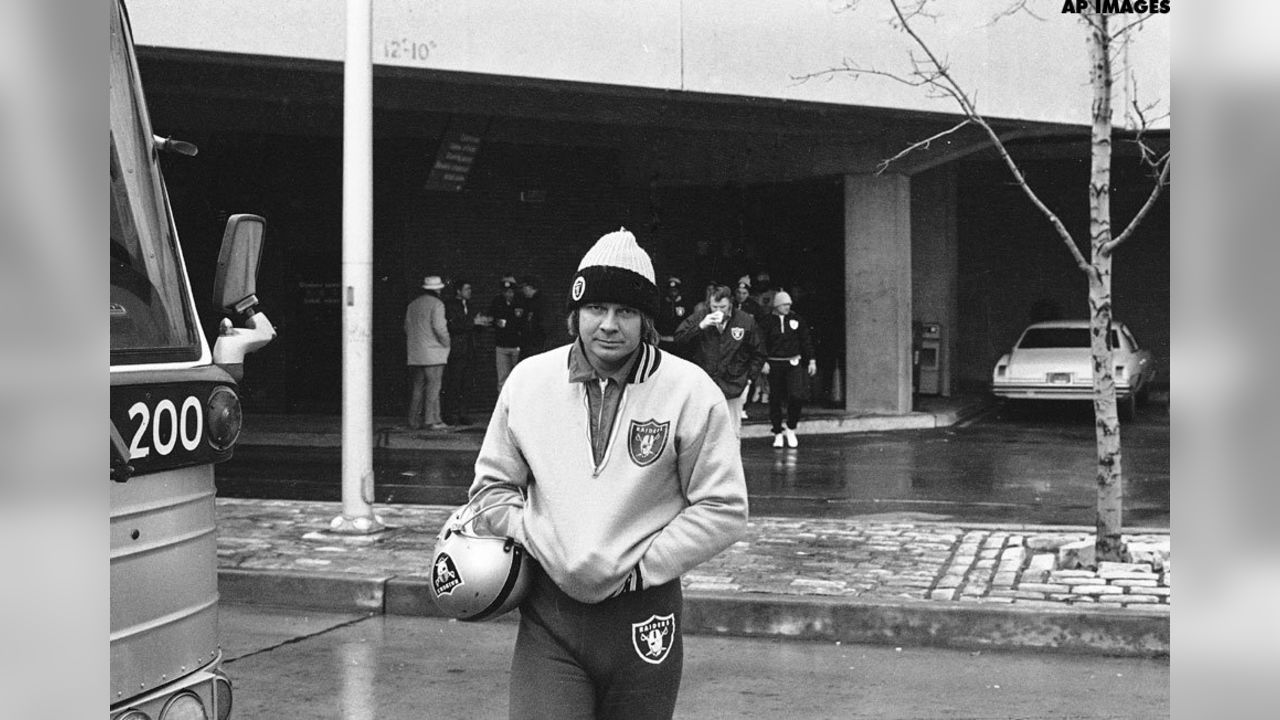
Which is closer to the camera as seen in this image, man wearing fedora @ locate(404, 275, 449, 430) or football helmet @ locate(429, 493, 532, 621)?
football helmet @ locate(429, 493, 532, 621)

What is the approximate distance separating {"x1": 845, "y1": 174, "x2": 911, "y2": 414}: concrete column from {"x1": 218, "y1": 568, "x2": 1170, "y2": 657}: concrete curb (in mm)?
13491

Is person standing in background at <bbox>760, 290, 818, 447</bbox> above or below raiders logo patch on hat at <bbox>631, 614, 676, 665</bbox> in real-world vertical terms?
above

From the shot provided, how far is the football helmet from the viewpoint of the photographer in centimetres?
356

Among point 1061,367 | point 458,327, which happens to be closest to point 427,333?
point 458,327

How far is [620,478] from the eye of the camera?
11.7ft

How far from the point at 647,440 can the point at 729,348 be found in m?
11.5

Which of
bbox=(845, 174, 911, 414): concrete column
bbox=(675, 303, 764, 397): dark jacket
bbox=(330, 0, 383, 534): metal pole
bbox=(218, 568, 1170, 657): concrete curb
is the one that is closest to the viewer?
bbox=(218, 568, 1170, 657): concrete curb

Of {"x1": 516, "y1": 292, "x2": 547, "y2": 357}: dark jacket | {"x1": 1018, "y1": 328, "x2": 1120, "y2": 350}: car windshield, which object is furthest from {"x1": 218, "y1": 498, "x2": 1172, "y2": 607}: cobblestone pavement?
{"x1": 1018, "y1": 328, "x2": 1120, "y2": 350}: car windshield

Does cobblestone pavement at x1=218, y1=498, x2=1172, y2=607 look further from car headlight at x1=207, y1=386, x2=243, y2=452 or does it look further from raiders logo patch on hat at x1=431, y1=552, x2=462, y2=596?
car headlight at x1=207, y1=386, x2=243, y2=452

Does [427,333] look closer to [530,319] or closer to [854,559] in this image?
[530,319]

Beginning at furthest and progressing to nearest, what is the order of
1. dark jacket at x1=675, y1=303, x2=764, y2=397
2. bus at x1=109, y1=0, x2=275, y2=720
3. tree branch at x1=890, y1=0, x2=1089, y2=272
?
dark jacket at x1=675, y1=303, x2=764, y2=397, tree branch at x1=890, y1=0, x2=1089, y2=272, bus at x1=109, y1=0, x2=275, y2=720

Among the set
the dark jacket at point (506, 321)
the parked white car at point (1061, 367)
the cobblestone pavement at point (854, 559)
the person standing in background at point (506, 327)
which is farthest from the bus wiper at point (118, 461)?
the parked white car at point (1061, 367)

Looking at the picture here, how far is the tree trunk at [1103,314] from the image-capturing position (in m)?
9.27
